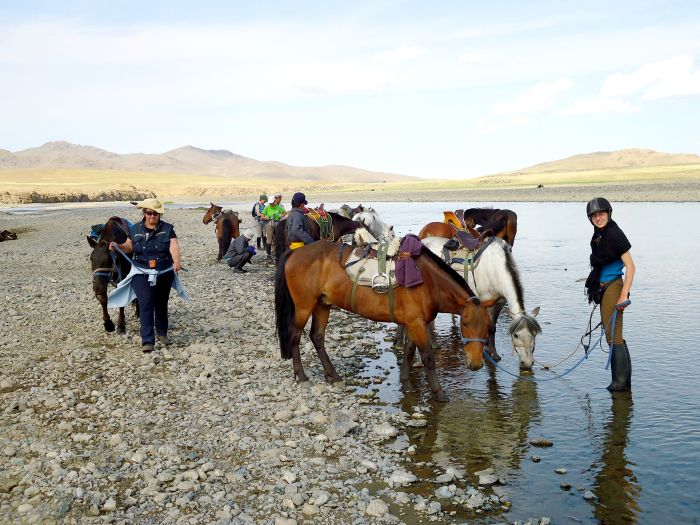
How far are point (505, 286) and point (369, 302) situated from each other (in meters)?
1.66

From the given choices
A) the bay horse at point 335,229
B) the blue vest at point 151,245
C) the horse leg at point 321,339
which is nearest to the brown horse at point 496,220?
the bay horse at point 335,229

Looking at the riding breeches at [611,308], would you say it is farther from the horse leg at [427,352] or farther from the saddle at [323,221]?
the saddle at [323,221]

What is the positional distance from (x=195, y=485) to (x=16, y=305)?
870 centimetres

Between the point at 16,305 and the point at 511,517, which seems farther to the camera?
the point at 16,305

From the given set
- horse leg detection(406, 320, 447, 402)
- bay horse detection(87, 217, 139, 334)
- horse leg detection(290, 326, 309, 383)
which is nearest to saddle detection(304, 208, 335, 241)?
bay horse detection(87, 217, 139, 334)

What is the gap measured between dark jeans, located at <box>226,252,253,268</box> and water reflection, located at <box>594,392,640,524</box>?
12.1 m

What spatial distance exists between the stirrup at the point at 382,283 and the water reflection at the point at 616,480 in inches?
110

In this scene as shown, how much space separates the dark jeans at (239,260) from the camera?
57.4 feet

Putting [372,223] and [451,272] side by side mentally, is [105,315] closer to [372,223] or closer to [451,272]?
[451,272]

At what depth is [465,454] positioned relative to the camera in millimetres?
6070

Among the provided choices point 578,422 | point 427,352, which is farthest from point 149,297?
point 578,422

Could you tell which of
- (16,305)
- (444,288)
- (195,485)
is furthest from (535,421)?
(16,305)

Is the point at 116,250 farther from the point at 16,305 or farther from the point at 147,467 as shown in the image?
the point at 147,467

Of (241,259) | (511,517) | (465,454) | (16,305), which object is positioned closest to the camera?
(511,517)
